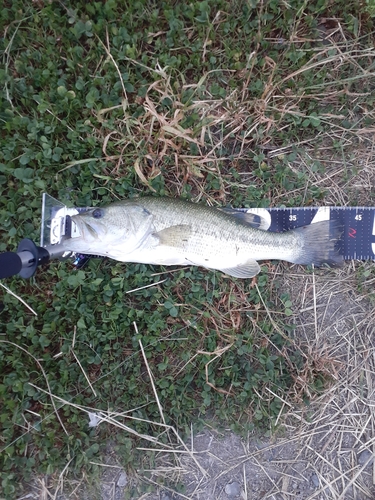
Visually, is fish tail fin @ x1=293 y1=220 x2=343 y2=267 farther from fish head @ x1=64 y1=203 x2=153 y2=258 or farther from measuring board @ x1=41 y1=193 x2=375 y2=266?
fish head @ x1=64 y1=203 x2=153 y2=258

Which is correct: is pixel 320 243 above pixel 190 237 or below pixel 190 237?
below

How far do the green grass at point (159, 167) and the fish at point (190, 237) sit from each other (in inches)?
9.9

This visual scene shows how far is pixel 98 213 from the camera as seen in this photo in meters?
2.96

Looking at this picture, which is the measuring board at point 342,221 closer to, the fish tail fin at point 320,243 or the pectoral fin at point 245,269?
the fish tail fin at point 320,243

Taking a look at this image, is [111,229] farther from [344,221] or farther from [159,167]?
[344,221]

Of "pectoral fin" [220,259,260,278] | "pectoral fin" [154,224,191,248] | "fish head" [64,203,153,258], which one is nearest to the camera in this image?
"fish head" [64,203,153,258]

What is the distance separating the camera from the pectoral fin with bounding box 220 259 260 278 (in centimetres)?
320

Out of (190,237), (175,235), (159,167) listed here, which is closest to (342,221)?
(190,237)

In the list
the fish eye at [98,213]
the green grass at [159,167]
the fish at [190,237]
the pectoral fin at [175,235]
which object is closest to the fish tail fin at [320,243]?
the fish at [190,237]

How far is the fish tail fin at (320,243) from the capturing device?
3271 mm

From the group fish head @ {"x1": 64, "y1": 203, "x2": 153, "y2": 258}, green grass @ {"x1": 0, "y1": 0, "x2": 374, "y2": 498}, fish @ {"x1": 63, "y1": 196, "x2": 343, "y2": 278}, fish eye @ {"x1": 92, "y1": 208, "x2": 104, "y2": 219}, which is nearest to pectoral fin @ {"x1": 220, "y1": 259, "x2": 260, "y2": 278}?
fish @ {"x1": 63, "y1": 196, "x2": 343, "y2": 278}

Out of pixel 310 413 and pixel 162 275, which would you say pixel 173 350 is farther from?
pixel 310 413

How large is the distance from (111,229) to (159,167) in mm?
809

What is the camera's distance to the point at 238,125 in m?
3.46
